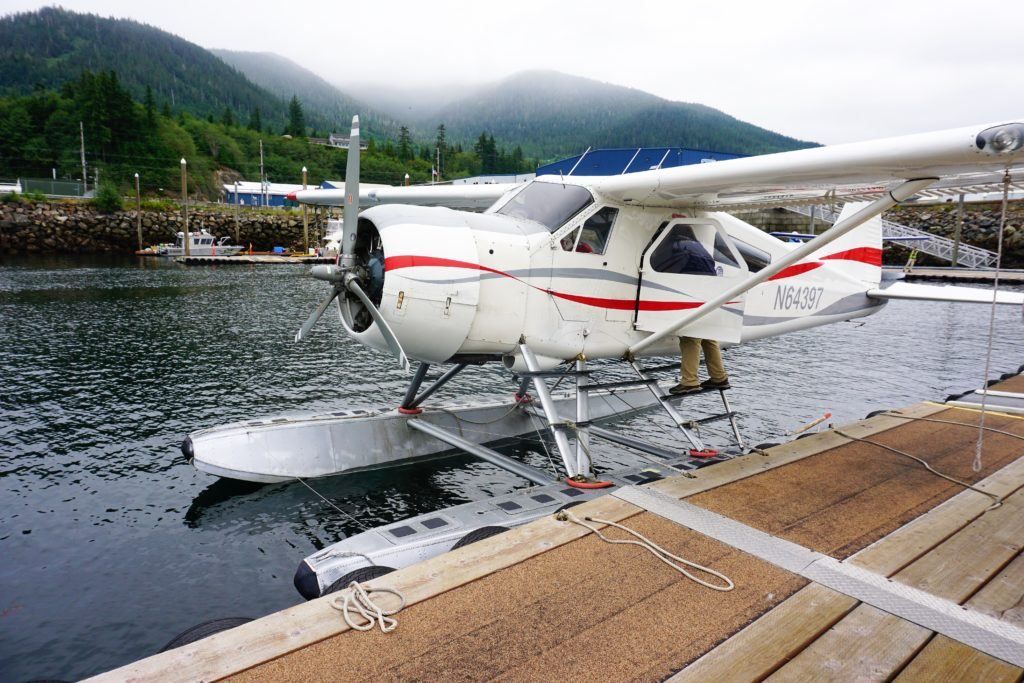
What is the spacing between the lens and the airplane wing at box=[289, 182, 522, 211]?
916 cm

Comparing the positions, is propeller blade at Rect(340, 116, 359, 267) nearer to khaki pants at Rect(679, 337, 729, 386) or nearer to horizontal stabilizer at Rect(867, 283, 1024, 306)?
khaki pants at Rect(679, 337, 729, 386)

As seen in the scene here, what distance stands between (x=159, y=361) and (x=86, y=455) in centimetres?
605

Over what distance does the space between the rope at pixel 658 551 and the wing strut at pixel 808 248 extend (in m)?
3.18

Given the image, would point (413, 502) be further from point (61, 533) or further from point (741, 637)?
point (741, 637)

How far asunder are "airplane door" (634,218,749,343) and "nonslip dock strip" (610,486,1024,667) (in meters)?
3.08

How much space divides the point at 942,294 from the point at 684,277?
4.37 meters

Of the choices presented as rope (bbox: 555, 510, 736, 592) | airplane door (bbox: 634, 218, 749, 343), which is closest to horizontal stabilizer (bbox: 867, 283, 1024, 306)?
airplane door (bbox: 634, 218, 749, 343)

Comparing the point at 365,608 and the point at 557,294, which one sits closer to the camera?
the point at 365,608

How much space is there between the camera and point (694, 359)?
298 inches

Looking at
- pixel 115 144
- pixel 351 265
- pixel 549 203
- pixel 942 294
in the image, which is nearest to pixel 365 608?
pixel 351 265

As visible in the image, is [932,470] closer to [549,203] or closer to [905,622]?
[905,622]

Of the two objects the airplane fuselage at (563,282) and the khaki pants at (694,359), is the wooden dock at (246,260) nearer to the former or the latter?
the airplane fuselage at (563,282)

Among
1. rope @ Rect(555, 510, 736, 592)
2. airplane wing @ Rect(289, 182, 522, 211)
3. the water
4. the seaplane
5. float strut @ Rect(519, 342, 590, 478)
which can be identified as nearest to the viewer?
rope @ Rect(555, 510, 736, 592)

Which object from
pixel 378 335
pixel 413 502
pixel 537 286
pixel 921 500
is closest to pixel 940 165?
pixel 921 500
